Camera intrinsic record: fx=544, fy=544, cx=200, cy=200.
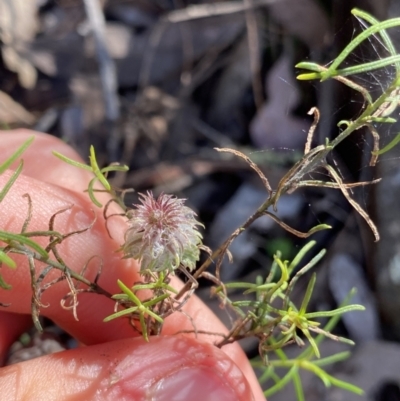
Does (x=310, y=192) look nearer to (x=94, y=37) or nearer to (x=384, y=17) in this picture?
(x=384, y=17)

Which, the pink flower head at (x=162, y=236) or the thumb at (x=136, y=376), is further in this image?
the thumb at (x=136, y=376)

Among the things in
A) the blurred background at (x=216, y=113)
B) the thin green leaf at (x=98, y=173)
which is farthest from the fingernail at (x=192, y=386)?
the blurred background at (x=216, y=113)

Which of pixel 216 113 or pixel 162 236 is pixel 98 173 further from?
pixel 216 113

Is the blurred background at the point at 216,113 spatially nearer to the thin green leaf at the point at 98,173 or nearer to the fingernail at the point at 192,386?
the fingernail at the point at 192,386

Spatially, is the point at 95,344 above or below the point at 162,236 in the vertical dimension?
below

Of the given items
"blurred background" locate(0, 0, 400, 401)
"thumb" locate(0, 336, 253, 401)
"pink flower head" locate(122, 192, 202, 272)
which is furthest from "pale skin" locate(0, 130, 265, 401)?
"blurred background" locate(0, 0, 400, 401)

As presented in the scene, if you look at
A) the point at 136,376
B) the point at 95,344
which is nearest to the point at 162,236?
the point at 136,376

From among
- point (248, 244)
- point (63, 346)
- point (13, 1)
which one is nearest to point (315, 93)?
point (248, 244)
